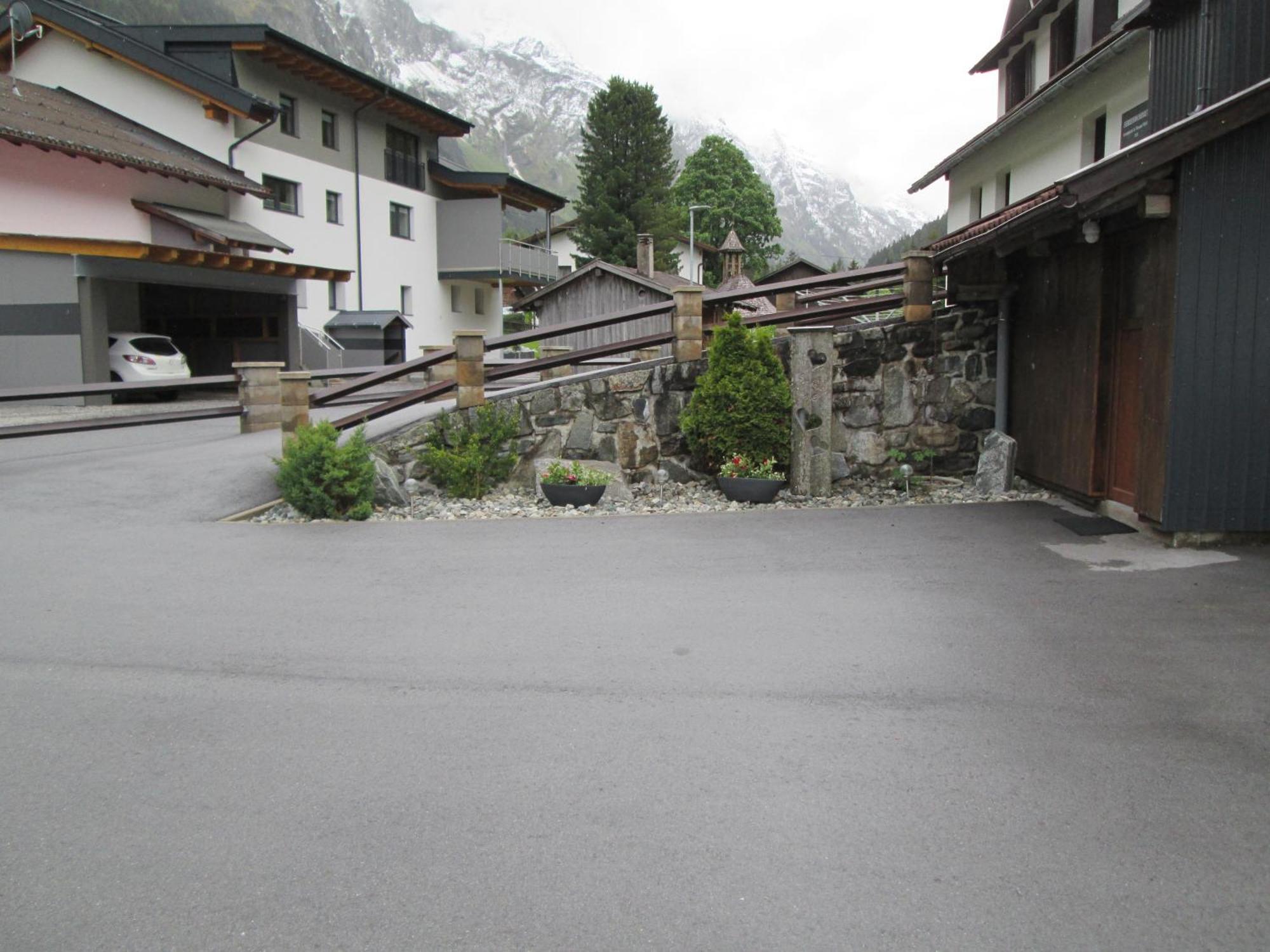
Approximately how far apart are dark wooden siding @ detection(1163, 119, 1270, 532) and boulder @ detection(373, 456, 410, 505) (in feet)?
23.4

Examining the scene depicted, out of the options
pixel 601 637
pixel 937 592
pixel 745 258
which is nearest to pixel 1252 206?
pixel 937 592

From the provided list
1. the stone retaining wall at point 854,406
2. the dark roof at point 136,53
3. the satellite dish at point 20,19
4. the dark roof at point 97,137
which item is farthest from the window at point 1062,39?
the satellite dish at point 20,19

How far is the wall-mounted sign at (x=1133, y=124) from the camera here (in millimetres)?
16017

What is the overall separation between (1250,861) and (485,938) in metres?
2.50

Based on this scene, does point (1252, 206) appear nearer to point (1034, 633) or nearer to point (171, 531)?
point (1034, 633)

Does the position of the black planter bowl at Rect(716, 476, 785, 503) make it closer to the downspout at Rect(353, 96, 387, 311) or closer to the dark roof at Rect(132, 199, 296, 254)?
the dark roof at Rect(132, 199, 296, 254)

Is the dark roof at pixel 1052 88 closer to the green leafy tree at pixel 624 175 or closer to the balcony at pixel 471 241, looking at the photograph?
the balcony at pixel 471 241

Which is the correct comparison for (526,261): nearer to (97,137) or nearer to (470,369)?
(97,137)

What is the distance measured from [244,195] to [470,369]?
19.3 meters

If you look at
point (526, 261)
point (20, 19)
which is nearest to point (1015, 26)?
point (526, 261)

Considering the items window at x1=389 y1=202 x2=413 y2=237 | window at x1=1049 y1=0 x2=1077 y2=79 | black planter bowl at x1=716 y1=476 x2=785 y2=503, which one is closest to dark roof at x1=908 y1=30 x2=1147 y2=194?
window at x1=1049 y1=0 x2=1077 y2=79

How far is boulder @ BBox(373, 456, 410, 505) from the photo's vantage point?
10539 millimetres

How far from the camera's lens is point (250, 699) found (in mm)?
5023

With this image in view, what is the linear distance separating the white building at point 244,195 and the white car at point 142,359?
1454 millimetres
